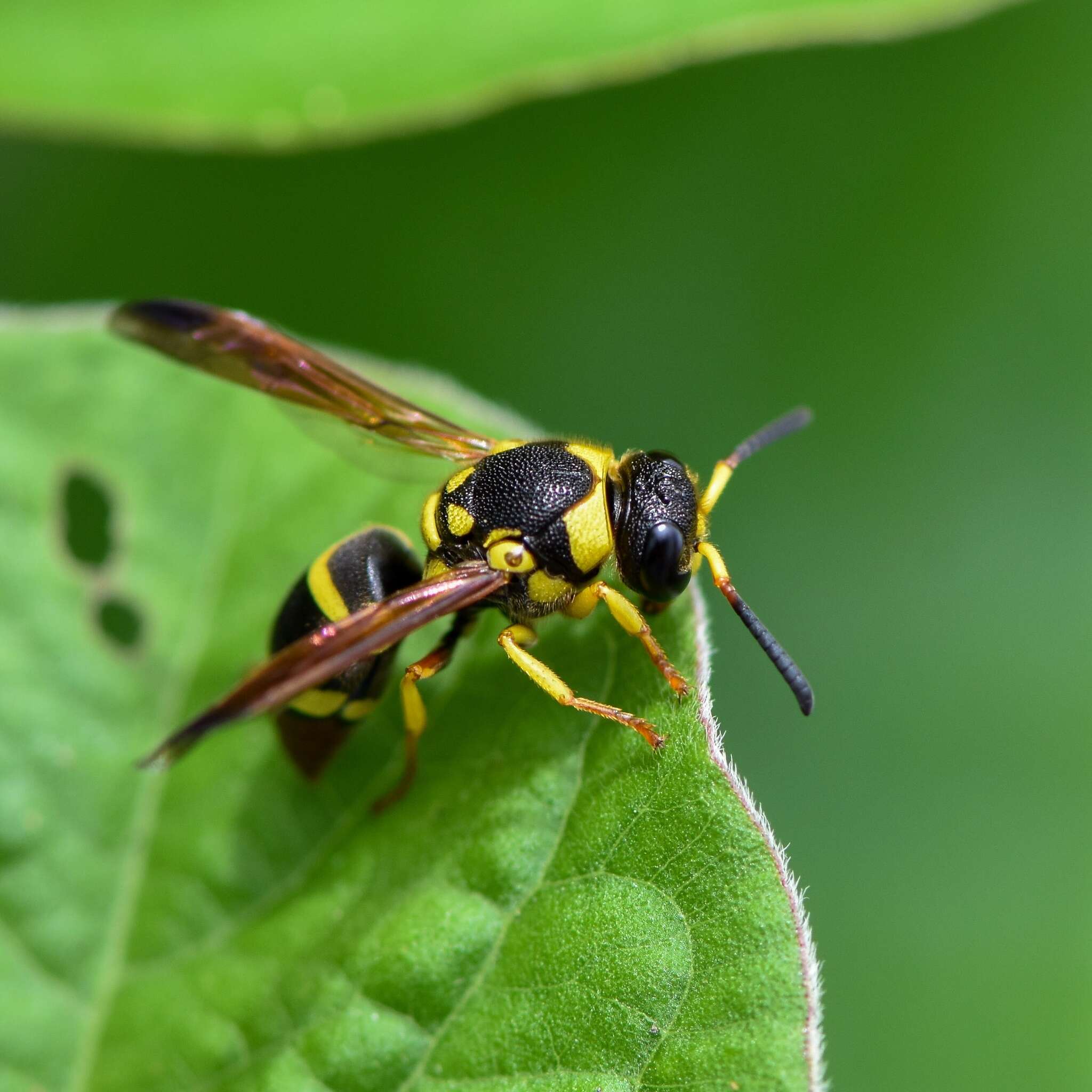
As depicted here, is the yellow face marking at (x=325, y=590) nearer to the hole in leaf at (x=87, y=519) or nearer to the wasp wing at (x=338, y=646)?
the wasp wing at (x=338, y=646)

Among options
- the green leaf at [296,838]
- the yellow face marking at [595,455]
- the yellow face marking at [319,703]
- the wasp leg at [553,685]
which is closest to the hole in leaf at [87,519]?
the green leaf at [296,838]

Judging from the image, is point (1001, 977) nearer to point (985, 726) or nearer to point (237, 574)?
point (985, 726)

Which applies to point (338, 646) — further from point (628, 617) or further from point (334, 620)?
point (628, 617)

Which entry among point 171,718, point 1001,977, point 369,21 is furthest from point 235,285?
point 1001,977

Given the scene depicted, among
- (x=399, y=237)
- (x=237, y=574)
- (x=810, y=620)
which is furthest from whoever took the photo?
(x=399, y=237)

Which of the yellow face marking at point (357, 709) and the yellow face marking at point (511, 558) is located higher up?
the yellow face marking at point (511, 558)

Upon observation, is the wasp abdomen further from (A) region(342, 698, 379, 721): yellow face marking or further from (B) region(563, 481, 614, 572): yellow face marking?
(B) region(563, 481, 614, 572): yellow face marking
